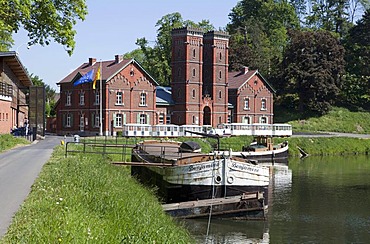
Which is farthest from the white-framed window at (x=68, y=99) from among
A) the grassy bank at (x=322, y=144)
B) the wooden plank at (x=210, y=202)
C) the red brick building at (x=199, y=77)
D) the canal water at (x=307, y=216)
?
the wooden plank at (x=210, y=202)

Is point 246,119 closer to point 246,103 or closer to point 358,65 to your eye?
point 246,103

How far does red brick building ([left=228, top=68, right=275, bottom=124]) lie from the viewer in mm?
81375

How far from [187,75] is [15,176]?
52.9 metres

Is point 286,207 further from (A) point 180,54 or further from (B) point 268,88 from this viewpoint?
(B) point 268,88

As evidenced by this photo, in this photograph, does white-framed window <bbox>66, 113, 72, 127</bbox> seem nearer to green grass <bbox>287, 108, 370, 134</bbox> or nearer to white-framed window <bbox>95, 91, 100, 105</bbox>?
white-framed window <bbox>95, 91, 100, 105</bbox>

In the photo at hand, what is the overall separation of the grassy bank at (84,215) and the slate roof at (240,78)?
62463 millimetres

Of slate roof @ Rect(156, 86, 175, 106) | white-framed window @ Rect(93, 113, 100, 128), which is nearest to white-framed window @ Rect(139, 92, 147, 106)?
slate roof @ Rect(156, 86, 175, 106)

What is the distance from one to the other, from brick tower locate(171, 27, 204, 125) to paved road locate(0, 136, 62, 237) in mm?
39571

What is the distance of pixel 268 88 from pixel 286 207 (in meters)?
55.4

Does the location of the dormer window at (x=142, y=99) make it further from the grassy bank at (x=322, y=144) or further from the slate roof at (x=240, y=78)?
the slate roof at (x=240, y=78)

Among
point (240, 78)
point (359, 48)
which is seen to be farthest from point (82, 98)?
point (359, 48)

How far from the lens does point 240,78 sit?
3287 inches

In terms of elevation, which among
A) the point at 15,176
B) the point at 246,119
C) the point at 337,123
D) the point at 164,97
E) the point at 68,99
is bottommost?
the point at 15,176

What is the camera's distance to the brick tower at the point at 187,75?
244 ft
